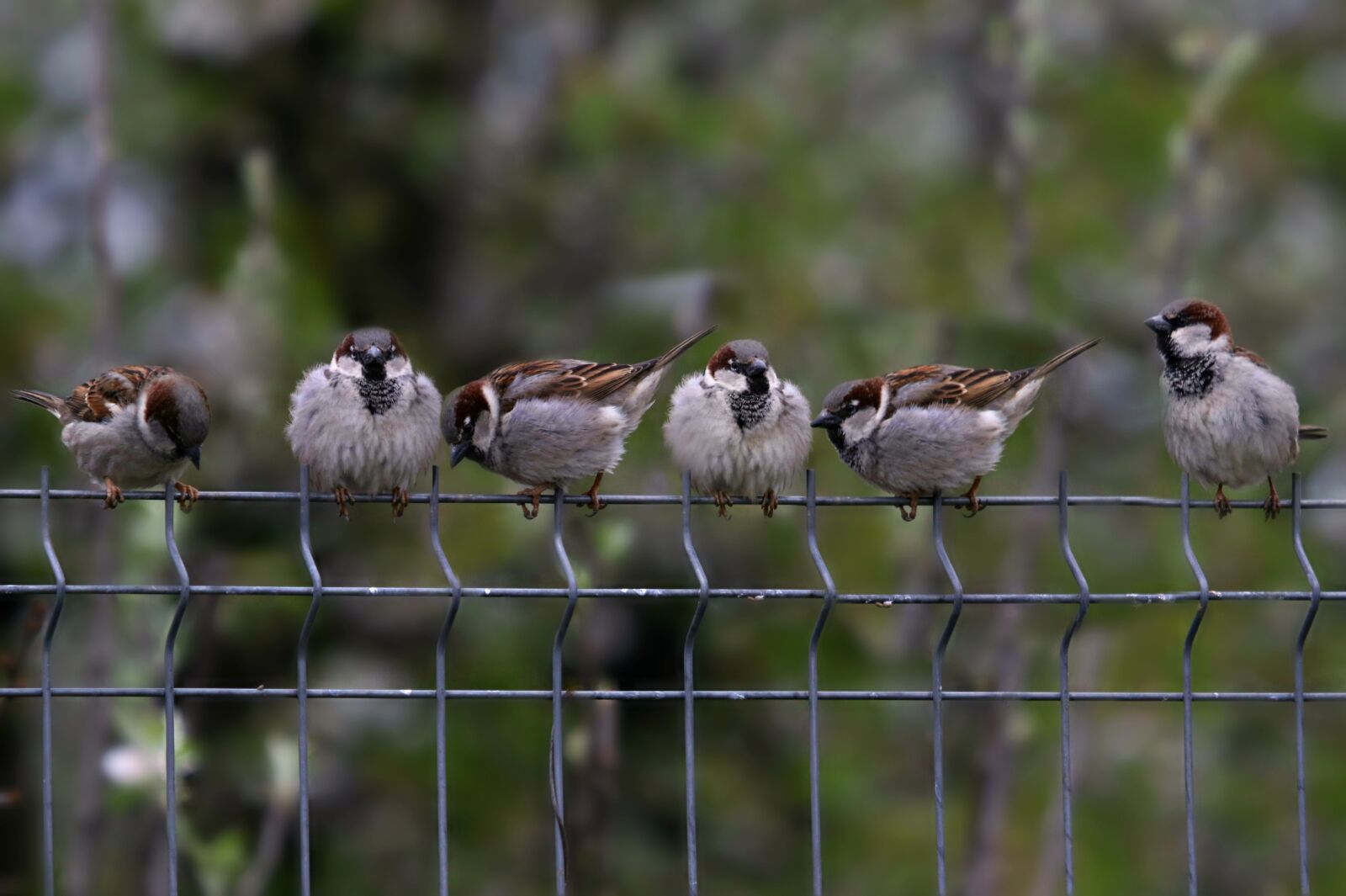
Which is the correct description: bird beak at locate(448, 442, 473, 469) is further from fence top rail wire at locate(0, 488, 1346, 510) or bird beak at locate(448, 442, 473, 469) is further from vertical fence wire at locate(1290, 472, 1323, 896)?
vertical fence wire at locate(1290, 472, 1323, 896)

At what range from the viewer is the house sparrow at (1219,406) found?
4230 mm

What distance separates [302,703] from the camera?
2.86 meters

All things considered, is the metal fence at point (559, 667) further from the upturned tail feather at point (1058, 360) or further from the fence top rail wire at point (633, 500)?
the upturned tail feather at point (1058, 360)

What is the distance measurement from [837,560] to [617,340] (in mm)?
1014

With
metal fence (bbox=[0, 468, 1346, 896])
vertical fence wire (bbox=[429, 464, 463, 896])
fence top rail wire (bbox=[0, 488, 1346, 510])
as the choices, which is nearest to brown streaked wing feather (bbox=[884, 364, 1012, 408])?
fence top rail wire (bbox=[0, 488, 1346, 510])

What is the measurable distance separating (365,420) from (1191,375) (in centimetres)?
216

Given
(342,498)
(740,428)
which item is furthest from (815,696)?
(740,428)

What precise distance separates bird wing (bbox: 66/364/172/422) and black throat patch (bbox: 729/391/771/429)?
1479mm

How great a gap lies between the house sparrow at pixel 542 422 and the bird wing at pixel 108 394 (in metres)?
0.79

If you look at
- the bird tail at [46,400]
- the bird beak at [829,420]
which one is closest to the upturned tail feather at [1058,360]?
the bird beak at [829,420]

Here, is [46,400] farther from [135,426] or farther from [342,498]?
[342,498]

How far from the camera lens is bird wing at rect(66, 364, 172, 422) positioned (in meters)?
4.20

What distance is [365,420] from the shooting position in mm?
4113

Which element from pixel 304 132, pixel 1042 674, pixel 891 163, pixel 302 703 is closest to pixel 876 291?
pixel 891 163
